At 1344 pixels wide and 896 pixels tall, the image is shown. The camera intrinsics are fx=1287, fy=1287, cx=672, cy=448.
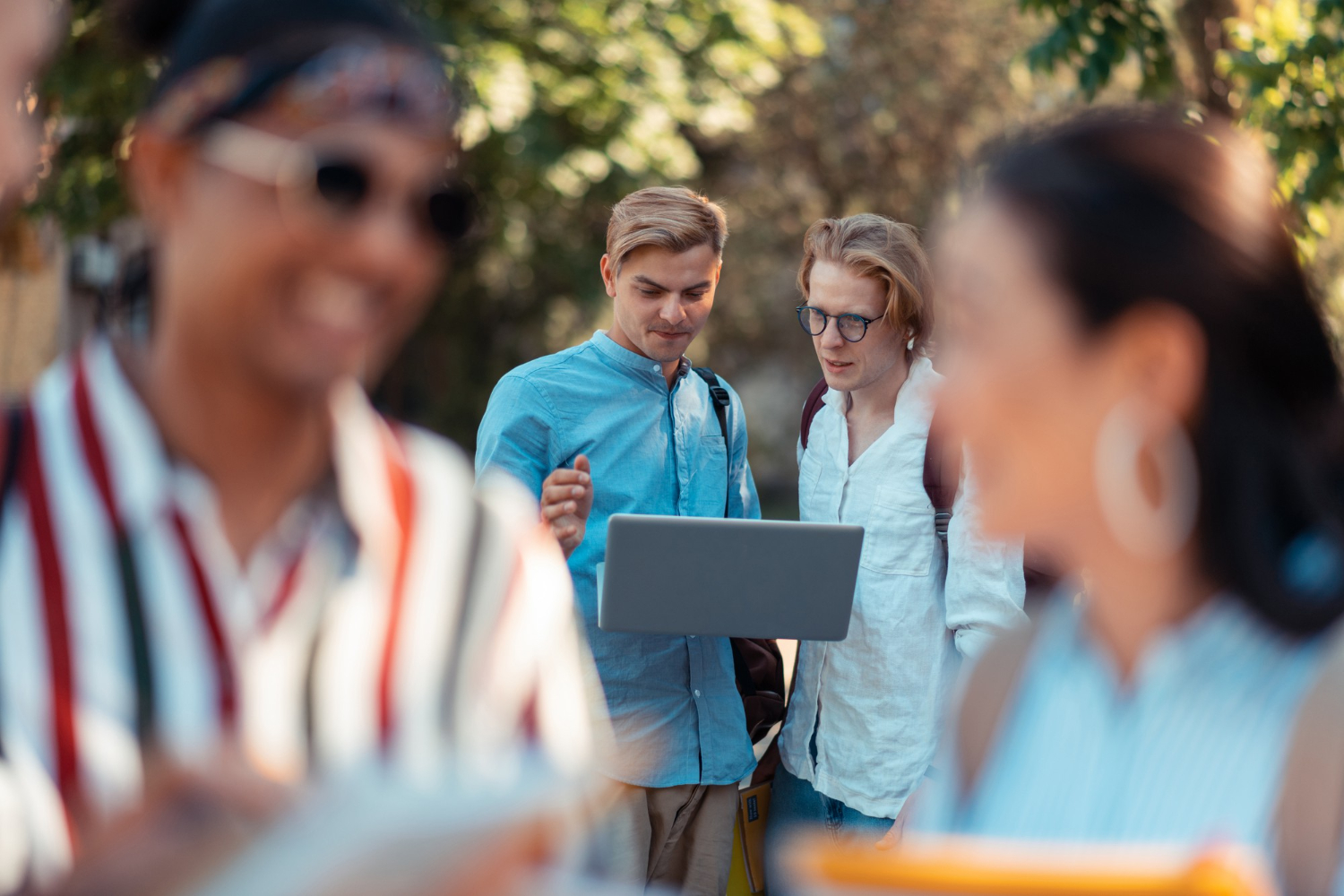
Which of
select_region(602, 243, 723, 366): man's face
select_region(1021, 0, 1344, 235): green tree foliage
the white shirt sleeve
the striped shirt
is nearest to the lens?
the striped shirt

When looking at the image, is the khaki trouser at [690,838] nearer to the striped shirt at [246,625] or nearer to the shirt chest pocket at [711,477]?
the shirt chest pocket at [711,477]

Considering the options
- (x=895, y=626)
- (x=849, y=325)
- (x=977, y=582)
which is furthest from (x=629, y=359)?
(x=977, y=582)

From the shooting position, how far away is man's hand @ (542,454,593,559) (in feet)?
10.7

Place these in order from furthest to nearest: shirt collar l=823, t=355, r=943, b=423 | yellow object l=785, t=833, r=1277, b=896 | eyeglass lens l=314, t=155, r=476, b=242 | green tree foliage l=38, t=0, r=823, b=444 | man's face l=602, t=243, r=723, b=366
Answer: green tree foliage l=38, t=0, r=823, b=444
man's face l=602, t=243, r=723, b=366
shirt collar l=823, t=355, r=943, b=423
eyeglass lens l=314, t=155, r=476, b=242
yellow object l=785, t=833, r=1277, b=896

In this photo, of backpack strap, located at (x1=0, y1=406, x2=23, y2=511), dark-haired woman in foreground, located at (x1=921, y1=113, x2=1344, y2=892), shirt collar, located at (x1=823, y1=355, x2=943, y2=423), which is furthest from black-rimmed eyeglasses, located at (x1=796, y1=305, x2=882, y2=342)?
backpack strap, located at (x1=0, y1=406, x2=23, y2=511)

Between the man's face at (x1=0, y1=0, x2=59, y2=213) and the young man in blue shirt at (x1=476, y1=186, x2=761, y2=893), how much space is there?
2.21m

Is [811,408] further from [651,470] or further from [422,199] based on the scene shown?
[422,199]

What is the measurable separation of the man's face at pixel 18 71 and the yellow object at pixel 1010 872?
84 cm

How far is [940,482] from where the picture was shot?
3.14 meters

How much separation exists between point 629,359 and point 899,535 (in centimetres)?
92

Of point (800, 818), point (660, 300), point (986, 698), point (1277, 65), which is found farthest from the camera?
point (1277, 65)

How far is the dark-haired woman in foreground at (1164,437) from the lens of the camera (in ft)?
3.89

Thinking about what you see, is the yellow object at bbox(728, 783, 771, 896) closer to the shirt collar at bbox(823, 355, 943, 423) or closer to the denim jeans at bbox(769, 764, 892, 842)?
the denim jeans at bbox(769, 764, 892, 842)

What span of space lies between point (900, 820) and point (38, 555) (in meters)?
2.33
